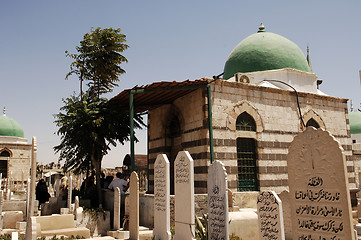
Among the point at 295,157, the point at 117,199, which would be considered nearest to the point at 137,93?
the point at 117,199

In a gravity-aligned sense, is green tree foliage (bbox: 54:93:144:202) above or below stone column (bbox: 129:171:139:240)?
above

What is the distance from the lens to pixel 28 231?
18.3 ft

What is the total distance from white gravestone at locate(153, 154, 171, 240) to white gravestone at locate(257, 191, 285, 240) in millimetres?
2072

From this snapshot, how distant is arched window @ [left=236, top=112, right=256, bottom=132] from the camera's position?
10.6 m

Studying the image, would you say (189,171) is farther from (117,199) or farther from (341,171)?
(117,199)

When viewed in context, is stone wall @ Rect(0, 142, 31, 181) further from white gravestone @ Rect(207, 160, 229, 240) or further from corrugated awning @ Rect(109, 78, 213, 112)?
Answer: white gravestone @ Rect(207, 160, 229, 240)

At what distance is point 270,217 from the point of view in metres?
4.55

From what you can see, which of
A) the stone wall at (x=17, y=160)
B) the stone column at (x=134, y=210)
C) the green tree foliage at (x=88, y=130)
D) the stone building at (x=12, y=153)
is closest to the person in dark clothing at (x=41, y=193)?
the green tree foliage at (x=88, y=130)

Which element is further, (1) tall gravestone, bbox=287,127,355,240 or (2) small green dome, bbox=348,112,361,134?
(2) small green dome, bbox=348,112,361,134

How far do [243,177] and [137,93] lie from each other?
4.39 m

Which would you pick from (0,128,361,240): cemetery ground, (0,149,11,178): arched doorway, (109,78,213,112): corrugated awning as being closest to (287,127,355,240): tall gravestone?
(0,128,361,240): cemetery ground

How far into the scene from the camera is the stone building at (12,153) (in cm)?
2577

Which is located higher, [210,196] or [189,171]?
[189,171]

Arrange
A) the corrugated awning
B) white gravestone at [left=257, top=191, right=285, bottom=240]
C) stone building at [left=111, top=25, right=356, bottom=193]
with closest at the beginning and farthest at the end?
white gravestone at [left=257, top=191, right=285, bottom=240], the corrugated awning, stone building at [left=111, top=25, right=356, bottom=193]
